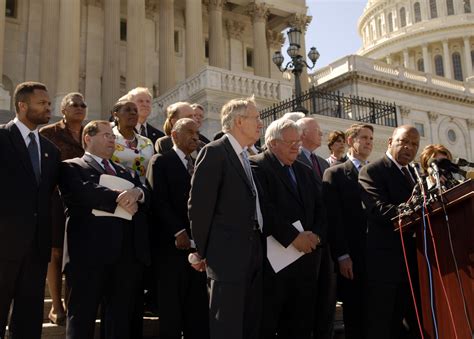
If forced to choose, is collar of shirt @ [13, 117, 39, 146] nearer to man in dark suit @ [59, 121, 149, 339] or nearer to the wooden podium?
man in dark suit @ [59, 121, 149, 339]

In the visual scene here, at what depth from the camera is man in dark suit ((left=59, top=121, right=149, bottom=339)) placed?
4844 mm

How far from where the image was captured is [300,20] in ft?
116

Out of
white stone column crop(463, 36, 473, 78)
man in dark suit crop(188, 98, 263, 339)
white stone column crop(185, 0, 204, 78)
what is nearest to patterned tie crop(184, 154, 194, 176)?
man in dark suit crop(188, 98, 263, 339)

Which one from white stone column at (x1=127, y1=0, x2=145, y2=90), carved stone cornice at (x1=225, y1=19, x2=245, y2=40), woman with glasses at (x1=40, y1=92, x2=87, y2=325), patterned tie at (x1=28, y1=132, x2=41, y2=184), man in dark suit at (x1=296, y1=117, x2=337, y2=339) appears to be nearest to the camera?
patterned tie at (x1=28, y1=132, x2=41, y2=184)

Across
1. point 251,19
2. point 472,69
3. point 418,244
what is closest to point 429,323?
point 418,244

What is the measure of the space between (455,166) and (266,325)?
87.1 inches

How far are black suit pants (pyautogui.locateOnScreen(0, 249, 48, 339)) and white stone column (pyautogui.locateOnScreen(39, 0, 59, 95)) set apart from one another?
22908 millimetres

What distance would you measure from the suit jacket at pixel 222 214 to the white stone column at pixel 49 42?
2331cm

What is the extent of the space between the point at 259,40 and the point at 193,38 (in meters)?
5.29

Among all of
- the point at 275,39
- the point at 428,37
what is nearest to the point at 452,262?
the point at 275,39

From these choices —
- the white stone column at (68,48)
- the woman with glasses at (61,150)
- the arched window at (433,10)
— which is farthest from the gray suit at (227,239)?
the arched window at (433,10)

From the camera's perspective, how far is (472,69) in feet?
235

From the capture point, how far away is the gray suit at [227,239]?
441cm

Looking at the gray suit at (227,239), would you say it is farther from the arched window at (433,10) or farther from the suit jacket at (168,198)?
the arched window at (433,10)
